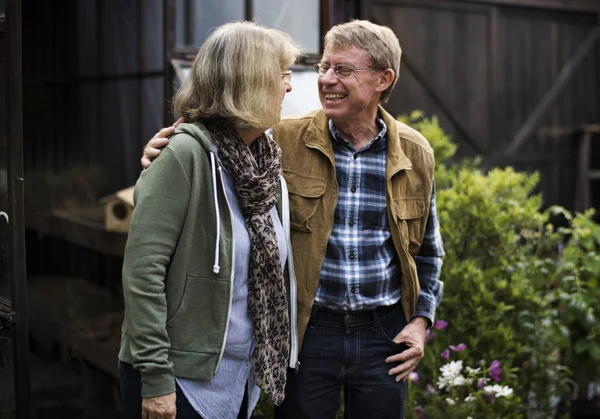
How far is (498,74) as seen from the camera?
7445mm

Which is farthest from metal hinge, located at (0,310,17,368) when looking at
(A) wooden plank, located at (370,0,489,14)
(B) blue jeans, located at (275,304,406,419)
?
(A) wooden plank, located at (370,0,489,14)

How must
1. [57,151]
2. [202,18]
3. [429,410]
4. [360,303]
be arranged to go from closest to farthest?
[360,303]
[429,410]
[202,18]
[57,151]

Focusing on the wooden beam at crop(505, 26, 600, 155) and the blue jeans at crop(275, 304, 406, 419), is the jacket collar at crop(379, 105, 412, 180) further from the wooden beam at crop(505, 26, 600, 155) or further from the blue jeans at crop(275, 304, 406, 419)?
the wooden beam at crop(505, 26, 600, 155)

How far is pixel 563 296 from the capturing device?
178 inches

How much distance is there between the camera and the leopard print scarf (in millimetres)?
2363

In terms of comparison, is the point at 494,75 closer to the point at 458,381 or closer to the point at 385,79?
the point at 458,381

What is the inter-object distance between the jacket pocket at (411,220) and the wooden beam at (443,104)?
405 centimetres

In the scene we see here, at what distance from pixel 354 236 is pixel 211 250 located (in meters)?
0.63

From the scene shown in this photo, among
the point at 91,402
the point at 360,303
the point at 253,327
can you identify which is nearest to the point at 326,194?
the point at 360,303

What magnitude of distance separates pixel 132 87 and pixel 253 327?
3.52 m

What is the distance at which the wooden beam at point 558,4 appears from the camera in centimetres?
727

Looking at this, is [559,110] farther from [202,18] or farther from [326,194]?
[326,194]

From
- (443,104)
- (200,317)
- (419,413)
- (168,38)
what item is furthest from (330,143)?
(443,104)

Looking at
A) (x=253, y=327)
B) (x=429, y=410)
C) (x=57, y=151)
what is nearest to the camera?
(x=253, y=327)
